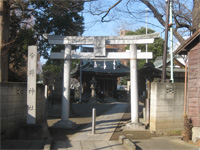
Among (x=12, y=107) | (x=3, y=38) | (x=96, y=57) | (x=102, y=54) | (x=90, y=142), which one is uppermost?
(x=3, y=38)

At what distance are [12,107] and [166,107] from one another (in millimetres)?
6720

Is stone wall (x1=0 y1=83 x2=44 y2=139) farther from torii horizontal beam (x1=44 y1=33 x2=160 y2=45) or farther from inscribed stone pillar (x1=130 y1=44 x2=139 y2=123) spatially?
inscribed stone pillar (x1=130 y1=44 x2=139 y2=123)

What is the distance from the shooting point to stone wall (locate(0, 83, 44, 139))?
8.17 metres

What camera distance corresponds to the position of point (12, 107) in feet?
28.9

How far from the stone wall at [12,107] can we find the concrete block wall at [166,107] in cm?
590

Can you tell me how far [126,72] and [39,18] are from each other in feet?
62.4

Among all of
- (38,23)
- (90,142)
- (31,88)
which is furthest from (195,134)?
(38,23)

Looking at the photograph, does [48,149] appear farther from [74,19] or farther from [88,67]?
[88,67]

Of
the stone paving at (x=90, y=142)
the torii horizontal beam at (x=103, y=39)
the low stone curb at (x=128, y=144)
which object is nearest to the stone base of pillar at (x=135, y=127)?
the stone paving at (x=90, y=142)

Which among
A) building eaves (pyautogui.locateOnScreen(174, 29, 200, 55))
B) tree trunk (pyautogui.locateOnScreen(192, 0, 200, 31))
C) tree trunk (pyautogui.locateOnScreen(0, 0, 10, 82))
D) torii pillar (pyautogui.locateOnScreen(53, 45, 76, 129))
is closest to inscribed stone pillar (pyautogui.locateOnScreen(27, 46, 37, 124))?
tree trunk (pyautogui.locateOnScreen(0, 0, 10, 82))

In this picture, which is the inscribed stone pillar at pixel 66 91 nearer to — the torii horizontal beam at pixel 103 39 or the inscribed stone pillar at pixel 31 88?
the torii horizontal beam at pixel 103 39

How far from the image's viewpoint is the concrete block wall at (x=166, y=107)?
994cm

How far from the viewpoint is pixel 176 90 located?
10188 millimetres

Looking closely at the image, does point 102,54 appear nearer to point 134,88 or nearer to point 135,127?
point 134,88
